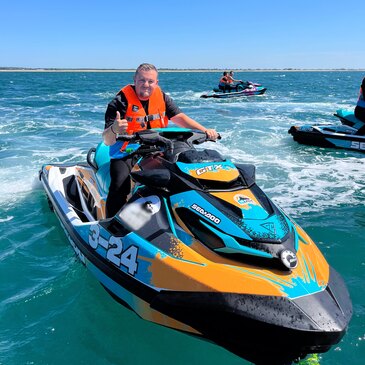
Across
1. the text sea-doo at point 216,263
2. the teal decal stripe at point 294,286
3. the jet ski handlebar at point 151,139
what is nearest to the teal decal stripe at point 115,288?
the text sea-doo at point 216,263

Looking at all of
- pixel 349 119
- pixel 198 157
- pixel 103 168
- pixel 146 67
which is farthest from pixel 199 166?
pixel 349 119

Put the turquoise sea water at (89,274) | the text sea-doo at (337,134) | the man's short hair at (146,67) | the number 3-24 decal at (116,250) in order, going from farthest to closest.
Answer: the text sea-doo at (337,134), the man's short hair at (146,67), the turquoise sea water at (89,274), the number 3-24 decal at (116,250)

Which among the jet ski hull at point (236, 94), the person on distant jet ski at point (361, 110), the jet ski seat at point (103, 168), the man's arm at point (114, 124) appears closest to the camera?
the man's arm at point (114, 124)

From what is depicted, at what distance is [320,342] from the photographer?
194cm

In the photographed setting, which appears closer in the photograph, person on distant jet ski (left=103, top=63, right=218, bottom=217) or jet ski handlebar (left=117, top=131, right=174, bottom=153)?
jet ski handlebar (left=117, top=131, right=174, bottom=153)

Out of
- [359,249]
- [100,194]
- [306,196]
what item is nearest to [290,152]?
[306,196]

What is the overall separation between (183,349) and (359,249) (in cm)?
222

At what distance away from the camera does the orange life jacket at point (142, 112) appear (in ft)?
11.3

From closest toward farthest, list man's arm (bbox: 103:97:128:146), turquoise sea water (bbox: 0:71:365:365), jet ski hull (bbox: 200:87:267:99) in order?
turquoise sea water (bbox: 0:71:365:365) → man's arm (bbox: 103:97:128:146) → jet ski hull (bbox: 200:87:267:99)

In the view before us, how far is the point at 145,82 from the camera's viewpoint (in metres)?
3.24

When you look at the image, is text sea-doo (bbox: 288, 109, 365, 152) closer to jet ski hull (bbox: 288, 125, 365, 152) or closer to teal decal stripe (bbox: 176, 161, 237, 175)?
jet ski hull (bbox: 288, 125, 365, 152)

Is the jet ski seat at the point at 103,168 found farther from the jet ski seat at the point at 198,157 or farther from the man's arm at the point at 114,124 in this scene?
the jet ski seat at the point at 198,157

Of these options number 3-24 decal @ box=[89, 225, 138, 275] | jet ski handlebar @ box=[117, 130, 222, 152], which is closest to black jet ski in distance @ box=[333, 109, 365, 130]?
jet ski handlebar @ box=[117, 130, 222, 152]

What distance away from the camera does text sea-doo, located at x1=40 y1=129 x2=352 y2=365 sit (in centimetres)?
199
